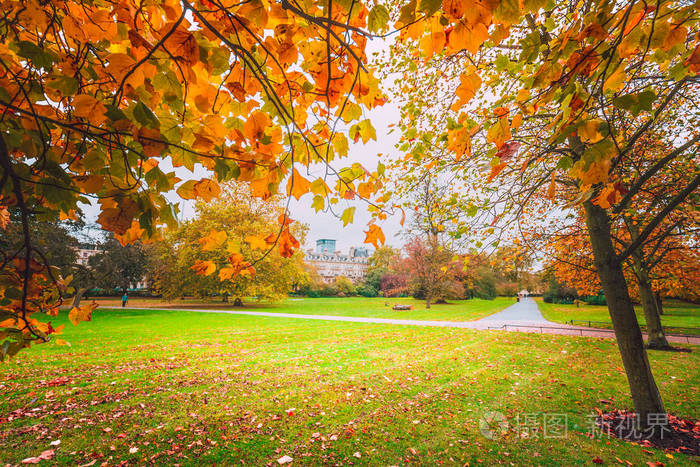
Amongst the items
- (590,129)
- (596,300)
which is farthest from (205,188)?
(596,300)

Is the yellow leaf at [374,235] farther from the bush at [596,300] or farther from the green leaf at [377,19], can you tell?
the bush at [596,300]

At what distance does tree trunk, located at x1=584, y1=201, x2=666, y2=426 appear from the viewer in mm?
3820

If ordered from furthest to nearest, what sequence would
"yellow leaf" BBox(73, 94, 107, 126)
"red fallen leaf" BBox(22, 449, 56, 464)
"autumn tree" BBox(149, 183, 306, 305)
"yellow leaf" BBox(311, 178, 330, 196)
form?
"autumn tree" BBox(149, 183, 306, 305) → "red fallen leaf" BBox(22, 449, 56, 464) → "yellow leaf" BBox(311, 178, 330, 196) → "yellow leaf" BBox(73, 94, 107, 126)

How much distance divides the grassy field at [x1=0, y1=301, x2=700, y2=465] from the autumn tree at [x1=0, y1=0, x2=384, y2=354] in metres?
2.76

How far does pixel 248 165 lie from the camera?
1.67 m

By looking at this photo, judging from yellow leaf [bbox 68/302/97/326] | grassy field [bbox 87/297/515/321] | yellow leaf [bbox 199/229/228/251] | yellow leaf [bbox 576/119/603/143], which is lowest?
grassy field [bbox 87/297/515/321]

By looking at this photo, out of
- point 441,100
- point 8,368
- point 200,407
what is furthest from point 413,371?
point 8,368

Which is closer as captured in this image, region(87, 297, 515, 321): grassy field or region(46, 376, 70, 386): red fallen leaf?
region(46, 376, 70, 386): red fallen leaf

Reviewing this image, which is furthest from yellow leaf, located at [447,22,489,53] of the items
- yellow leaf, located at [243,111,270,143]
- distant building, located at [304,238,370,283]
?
distant building, located at [304,238,370,283]

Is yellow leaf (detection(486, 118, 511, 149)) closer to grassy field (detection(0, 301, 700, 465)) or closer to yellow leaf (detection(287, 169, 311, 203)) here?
yellow leaf (detection(287, 169, 311, 203))

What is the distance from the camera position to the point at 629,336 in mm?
3842

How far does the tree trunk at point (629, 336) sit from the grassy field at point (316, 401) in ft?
2.17

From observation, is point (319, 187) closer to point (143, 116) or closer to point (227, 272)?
point (227, 272)

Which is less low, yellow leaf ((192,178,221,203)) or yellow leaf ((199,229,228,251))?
yellow leaf ((192,178,221,203))
